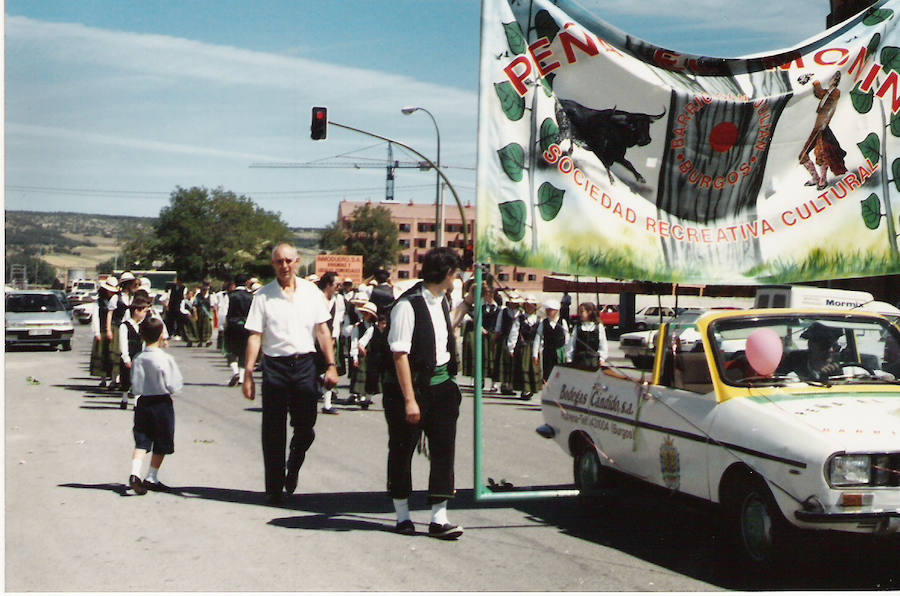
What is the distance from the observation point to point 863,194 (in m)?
7.94

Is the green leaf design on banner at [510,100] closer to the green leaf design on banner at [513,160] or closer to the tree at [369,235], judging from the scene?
the green leaf design on banner at [513,160]

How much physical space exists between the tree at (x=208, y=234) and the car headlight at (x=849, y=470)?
377ft

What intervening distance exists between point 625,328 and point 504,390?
10.8m

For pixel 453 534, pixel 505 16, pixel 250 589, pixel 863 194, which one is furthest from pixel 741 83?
pixel 250 589

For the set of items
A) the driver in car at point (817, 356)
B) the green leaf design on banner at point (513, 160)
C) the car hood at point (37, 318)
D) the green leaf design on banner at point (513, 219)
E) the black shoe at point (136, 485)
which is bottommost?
the black shoe at point (136, 485)

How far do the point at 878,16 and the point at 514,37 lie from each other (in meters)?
2.72

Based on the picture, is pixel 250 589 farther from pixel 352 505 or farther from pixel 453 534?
pixel 352 505

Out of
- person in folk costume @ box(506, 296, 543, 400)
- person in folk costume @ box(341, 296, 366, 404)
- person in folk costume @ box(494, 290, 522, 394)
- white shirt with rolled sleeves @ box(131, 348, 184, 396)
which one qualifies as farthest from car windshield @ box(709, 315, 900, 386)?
person in folk costume @ box(494, 290, 522, 394)

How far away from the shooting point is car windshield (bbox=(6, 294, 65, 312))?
31.3 metres

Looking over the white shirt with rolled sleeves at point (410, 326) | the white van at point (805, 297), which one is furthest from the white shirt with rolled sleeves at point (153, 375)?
the white van at point (805, 297)

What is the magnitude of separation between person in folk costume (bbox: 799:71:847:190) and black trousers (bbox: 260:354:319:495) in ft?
13.0

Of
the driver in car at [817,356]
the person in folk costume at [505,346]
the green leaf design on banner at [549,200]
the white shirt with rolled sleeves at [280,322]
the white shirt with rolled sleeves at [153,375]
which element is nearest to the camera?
the driver in car at [817,356]

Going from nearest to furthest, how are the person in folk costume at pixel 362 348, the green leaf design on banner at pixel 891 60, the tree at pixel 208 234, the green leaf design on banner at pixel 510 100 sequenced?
the green leaf design on banner at pixel 510 100 < the green leaf design on banner at pixel 891 60 < the person in folk costume at pixel 362 348 < the tree at pixel 208 234

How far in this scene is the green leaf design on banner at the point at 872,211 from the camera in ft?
26.0
